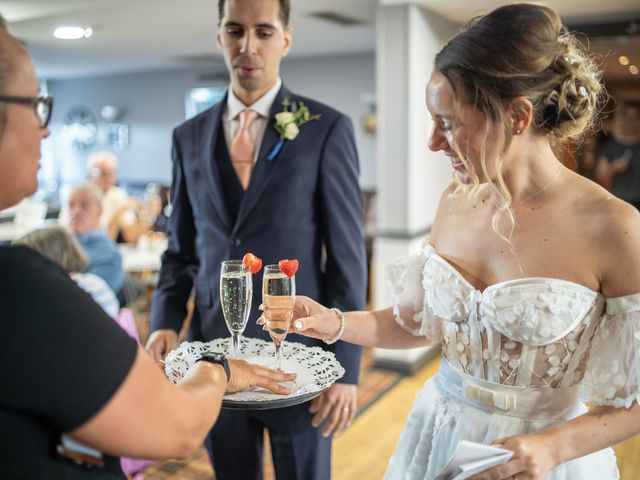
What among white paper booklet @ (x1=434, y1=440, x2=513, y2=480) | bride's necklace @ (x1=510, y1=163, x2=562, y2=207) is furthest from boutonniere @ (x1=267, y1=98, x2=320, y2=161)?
white paper booklet @ (x1=434, y1=440, x2=513, y2=480)

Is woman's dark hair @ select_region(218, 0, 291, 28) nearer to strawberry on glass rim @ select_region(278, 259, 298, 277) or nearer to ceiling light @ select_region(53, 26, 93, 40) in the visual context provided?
strawberry on glass rim @ select_region(278, 259, 298, 277)

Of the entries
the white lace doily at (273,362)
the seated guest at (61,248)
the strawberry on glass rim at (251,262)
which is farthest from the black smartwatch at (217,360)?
the seated guest at (61,248)

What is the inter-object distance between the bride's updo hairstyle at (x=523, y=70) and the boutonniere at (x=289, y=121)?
1.83 ft

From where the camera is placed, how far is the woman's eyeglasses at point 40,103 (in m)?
0.92

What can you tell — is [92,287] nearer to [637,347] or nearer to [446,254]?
[446,254]

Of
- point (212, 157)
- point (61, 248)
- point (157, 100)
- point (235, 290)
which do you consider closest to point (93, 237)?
point (61, 248)

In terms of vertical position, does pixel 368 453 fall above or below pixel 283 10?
below

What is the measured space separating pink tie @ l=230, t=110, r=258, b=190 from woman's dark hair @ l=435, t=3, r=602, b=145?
695 millimetres

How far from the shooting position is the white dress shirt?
1888mm

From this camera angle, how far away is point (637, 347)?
1.23 metres

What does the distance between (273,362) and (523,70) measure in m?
0.86

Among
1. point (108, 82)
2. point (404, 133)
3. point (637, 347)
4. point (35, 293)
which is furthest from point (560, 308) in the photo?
point (108, 82)

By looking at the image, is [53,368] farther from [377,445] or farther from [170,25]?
[170,25]

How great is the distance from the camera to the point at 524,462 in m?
1.20
